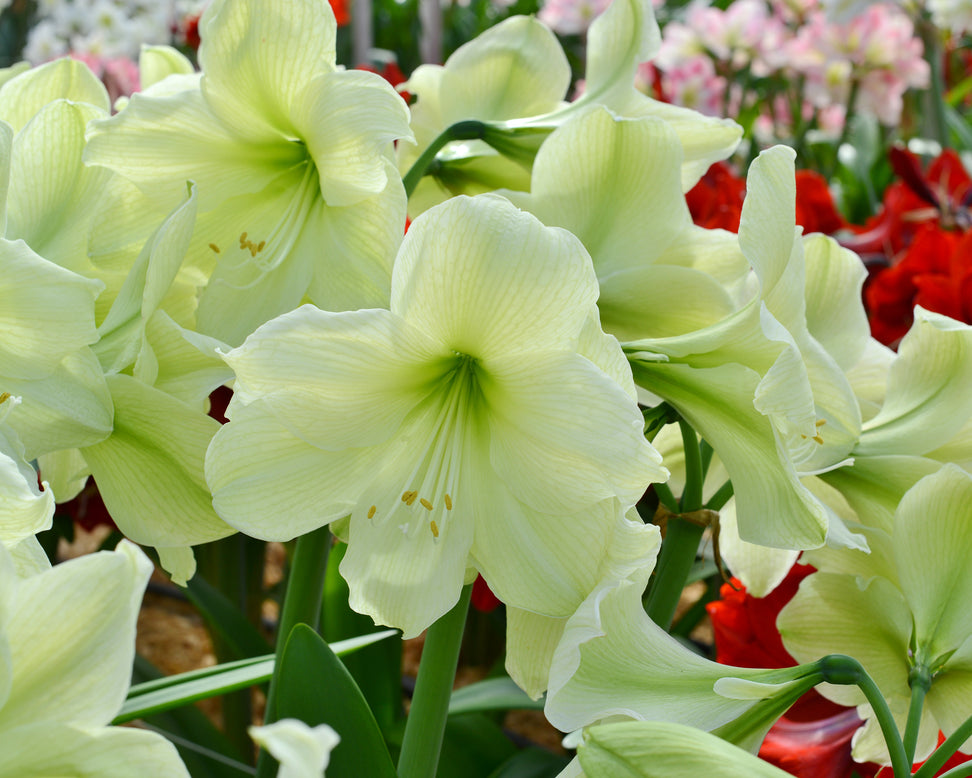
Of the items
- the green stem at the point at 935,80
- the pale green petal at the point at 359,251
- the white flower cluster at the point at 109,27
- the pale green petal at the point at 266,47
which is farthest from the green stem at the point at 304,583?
the white flower cluster at the point at 109,27

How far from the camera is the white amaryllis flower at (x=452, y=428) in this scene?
430 mm

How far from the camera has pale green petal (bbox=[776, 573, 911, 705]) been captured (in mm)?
553

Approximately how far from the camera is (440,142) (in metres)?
0.62

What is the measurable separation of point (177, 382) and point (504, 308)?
0.18 m

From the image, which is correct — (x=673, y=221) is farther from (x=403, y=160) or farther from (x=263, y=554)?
(x=263, y=554)

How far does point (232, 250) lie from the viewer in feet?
1.99

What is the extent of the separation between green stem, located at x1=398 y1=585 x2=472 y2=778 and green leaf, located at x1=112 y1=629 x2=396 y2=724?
26 mm

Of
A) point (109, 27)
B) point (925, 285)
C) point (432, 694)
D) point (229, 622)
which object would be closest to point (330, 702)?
point (432, 694)

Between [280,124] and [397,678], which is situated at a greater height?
[280,124]

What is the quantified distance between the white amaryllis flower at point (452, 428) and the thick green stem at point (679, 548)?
4.3 inches

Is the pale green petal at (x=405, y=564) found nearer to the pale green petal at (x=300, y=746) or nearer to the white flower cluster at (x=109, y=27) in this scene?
the pale green petal at (x=300, y=746)

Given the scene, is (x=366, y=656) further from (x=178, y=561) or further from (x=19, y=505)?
(x=19, y=505)

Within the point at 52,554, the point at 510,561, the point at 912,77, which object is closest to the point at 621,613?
the point at 510,561

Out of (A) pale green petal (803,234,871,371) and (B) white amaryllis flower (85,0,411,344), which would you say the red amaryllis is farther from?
(B) white amaryllis flower (85,0,411,344)
